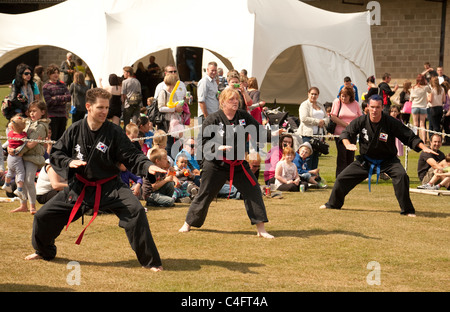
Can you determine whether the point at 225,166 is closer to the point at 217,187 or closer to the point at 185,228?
the point at 217,187

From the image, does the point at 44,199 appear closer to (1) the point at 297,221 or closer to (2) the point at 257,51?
(1) the point at 297,221

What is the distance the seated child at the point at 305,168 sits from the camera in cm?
1267

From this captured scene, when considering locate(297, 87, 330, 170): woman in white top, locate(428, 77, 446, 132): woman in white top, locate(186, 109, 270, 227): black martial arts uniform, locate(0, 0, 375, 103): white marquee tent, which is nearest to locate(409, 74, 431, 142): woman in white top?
locate(428, 77, 446, 132): woman in white top

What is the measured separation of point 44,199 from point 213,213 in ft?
7.87

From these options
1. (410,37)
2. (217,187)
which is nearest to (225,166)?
(217,187)

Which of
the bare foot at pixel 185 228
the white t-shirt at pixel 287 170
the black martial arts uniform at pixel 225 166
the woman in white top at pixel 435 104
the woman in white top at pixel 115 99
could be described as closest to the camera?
the black martial arts uniform at pixel 225 166

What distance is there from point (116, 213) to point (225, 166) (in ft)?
6.37

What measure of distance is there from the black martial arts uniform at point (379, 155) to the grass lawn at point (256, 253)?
12.6 inches

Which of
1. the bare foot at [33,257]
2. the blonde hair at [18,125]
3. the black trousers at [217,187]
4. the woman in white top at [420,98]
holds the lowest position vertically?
the bare foot at [33,257]

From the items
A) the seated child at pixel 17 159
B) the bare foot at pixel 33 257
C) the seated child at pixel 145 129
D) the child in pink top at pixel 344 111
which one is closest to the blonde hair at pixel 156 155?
the seated child at pixel 17 159

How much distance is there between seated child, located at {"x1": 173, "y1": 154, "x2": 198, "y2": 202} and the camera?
1110 centimetres

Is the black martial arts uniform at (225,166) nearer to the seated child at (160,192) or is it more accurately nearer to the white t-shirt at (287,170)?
the seated child at (160,192)

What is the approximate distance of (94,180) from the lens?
695 centimetres

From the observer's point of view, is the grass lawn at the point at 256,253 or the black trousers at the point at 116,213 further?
the black trousers at the point at 116,213
